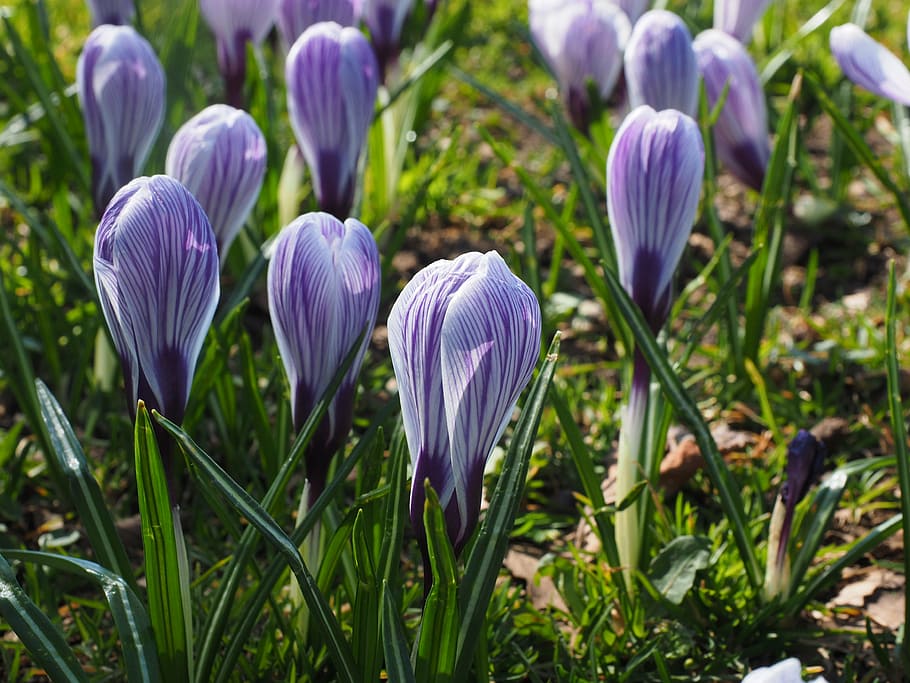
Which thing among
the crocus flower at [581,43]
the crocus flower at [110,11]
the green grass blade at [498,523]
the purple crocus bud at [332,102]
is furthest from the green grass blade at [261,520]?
the crocus flower at [110,11]

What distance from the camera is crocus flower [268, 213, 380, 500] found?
4.20ft

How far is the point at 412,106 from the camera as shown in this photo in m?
3.12

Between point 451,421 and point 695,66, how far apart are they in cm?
118

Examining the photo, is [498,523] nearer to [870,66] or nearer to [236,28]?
[870,66]

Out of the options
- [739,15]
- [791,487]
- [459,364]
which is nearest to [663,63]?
[739,15]

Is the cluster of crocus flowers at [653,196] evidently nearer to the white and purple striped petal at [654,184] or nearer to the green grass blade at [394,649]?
the white and purple striped petal at [654,184]

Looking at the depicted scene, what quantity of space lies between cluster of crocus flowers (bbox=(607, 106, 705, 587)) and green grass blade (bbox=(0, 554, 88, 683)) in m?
0.91

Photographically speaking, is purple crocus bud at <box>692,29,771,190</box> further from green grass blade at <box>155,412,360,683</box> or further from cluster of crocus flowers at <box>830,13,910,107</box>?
green grass blade at <box>155,412,360,683</box>

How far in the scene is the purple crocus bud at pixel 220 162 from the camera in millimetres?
1629

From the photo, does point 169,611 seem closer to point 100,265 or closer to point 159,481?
point 159,481

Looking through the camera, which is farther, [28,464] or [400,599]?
[28,464]

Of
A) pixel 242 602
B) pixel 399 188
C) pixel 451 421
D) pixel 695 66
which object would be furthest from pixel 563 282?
pixel 451 421

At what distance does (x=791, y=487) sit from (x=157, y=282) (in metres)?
0.99

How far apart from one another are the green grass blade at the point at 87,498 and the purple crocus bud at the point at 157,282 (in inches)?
5.5
